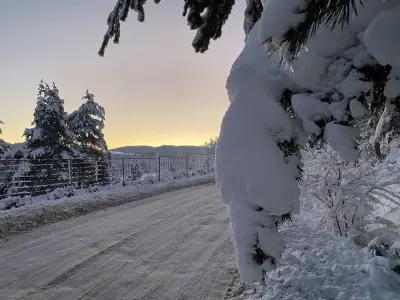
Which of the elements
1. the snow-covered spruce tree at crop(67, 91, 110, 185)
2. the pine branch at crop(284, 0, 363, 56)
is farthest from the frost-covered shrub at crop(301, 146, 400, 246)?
the snow-covered spruce tree at crop(67, 91, 110, 185)

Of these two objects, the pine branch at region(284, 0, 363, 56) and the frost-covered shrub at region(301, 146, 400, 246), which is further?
the frost-covered shrub at region(301, 146, 400, 246)

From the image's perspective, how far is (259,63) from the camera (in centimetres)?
228

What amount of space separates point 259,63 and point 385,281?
3309 millimetres

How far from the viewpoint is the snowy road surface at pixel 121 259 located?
577cm

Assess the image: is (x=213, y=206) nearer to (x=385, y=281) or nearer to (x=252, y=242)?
(x=385, y=281)

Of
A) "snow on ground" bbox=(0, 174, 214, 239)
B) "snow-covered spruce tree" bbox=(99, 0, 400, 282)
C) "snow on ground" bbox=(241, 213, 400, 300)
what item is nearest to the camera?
"snow-covered spruce tree" bbox=(99, 0, 400, 282)

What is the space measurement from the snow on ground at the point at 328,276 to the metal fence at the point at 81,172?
475 inches

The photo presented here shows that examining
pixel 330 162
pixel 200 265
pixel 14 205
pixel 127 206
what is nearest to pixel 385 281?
pixel 330 162

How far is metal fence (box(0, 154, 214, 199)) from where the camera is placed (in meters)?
16.8

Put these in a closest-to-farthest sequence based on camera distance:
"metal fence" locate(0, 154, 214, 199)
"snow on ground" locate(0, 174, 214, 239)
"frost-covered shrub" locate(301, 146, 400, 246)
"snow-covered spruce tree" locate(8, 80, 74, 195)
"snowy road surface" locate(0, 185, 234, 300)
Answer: "snowy road surface" locate(0, 185, 234, 300) → "frost-covered shrub" locate(301, 146, 400, 246) → "snow on ground" locate(0, 174, 214, 239) → "metal fence" locate(0, 154, 214, 199) → "snow-covered spruce tree" locate(8, 80, 74, 195)

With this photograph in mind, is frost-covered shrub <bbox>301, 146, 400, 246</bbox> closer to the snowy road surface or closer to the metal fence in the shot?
the snowy road surface

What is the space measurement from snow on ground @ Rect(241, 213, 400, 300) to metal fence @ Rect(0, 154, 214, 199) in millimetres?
12069

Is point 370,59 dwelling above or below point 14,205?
above

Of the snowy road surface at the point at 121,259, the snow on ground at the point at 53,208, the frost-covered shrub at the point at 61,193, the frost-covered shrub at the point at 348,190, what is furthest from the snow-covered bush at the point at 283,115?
the frost-covered shrub at the point at 61,193
